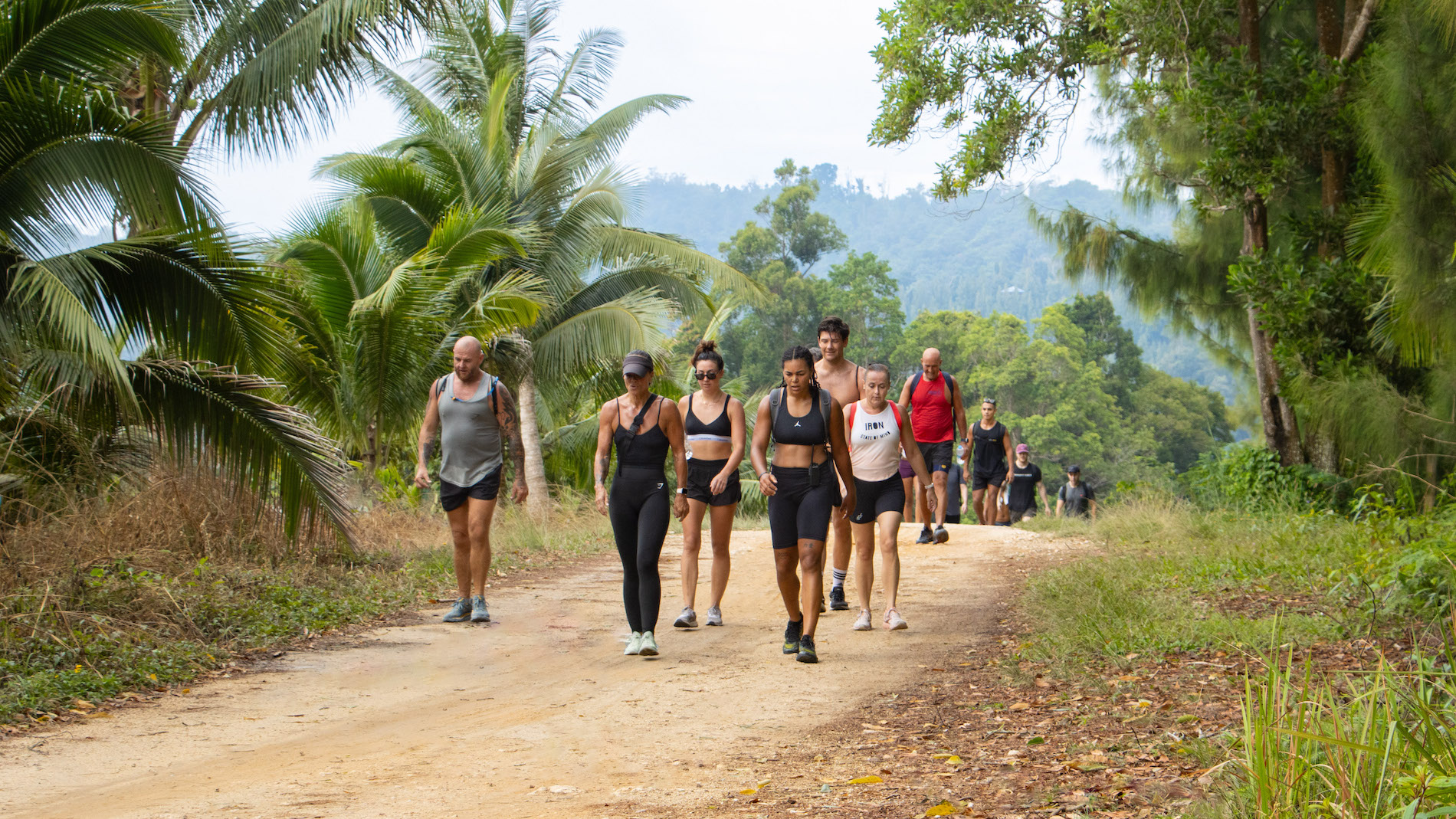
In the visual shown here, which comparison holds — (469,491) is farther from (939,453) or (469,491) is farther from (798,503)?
(939,453)

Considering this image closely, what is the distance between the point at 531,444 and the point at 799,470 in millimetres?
14040

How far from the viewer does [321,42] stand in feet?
36.9

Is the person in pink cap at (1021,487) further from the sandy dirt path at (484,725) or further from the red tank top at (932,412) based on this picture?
the sandy dirt path at (484,725)

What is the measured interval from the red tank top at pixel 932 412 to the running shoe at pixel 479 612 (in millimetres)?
4223

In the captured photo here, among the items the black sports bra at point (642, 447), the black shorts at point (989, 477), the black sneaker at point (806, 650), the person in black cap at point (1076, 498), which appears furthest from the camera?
the person in black cap at point (1076, 498)

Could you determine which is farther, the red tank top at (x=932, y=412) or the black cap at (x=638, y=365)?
the red tank top at (x=932, y=412)

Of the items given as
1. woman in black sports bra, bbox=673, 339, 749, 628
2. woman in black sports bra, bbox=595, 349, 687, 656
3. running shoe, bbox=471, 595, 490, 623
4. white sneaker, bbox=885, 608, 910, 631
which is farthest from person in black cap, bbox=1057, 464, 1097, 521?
woman in black sports bra, bbox=595, 349, 687, 656

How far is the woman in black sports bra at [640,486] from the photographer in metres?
6.92

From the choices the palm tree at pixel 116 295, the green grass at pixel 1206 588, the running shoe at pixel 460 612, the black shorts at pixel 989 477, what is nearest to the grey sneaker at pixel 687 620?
the running shoe at pixel 460 612

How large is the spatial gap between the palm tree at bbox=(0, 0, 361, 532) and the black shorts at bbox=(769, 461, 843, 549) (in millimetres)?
4401

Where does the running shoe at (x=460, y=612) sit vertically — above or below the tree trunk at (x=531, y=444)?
below

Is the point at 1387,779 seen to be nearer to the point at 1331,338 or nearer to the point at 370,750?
the point at 370,750

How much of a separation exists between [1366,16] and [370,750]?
11.9m

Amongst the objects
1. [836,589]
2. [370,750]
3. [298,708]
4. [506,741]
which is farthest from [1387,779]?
[836,589]
